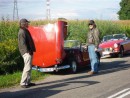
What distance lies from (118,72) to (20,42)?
496cm

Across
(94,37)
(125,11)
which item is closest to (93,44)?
(94,37)

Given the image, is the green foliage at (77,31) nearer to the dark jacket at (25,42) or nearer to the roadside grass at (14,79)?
the roadside grass at (14,79)

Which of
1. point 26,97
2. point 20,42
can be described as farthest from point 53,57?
point 26,97

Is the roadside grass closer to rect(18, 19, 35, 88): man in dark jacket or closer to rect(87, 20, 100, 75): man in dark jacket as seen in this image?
rect(18, 19, 35, 88): man in dark jacket

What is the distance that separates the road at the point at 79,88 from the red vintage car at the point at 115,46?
8303mm

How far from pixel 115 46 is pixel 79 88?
11.8 metres

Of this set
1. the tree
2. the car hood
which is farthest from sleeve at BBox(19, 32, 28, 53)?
the tree

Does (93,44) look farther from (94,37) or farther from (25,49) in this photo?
(25,49)

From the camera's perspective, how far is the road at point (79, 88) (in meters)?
10.5

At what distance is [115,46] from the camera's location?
23.1 m

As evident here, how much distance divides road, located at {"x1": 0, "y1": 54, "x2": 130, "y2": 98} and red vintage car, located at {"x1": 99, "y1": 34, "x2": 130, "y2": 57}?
8303 mm

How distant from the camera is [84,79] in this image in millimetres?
13680

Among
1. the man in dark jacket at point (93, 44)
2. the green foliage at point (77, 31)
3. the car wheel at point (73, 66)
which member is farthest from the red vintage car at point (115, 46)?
the man in dark jacket at point (93, 44)

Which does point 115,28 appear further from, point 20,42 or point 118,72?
point 20,42
